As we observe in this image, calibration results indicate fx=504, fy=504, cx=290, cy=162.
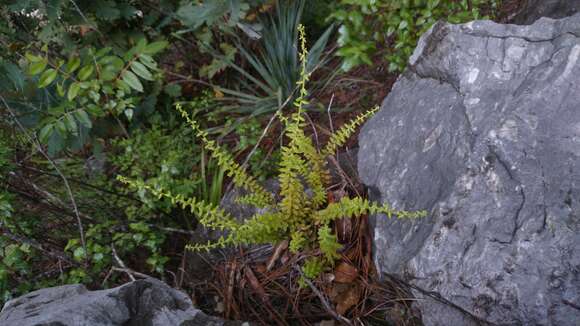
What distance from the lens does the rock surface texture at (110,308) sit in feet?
5.59

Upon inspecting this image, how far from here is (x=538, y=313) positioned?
1.61 meters

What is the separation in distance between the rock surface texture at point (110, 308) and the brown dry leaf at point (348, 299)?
1.88 ft

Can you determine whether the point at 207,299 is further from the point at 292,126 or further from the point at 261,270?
the point at 292,126

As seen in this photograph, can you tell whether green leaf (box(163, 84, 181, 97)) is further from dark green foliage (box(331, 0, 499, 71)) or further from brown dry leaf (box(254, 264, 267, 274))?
brown dry leaf (box(254, 264, 267, 274))

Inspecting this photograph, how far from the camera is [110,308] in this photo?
1.77m

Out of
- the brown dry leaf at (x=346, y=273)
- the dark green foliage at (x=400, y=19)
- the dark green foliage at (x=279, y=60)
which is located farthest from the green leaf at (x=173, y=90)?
the brown dry leaf at (x=346, y=273)

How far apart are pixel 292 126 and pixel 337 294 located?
0.77m

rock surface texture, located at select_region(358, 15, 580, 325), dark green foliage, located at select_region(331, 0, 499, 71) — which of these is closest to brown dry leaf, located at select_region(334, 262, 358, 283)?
rock surface texture, located at select_region(358, 15, 580, 325)

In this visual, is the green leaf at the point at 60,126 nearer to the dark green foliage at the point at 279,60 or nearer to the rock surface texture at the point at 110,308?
the rock surface texture at the point at 110,308

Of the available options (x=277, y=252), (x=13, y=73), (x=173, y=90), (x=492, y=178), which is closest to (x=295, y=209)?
(x=277, y=252)

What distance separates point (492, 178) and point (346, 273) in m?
0.79

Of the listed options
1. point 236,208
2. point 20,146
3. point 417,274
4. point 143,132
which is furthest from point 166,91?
point 417,274

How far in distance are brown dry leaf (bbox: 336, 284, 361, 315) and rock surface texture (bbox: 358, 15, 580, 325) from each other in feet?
0.71

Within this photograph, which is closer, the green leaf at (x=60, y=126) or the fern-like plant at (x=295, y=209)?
the fern-like plant at (x=295, y=209)
